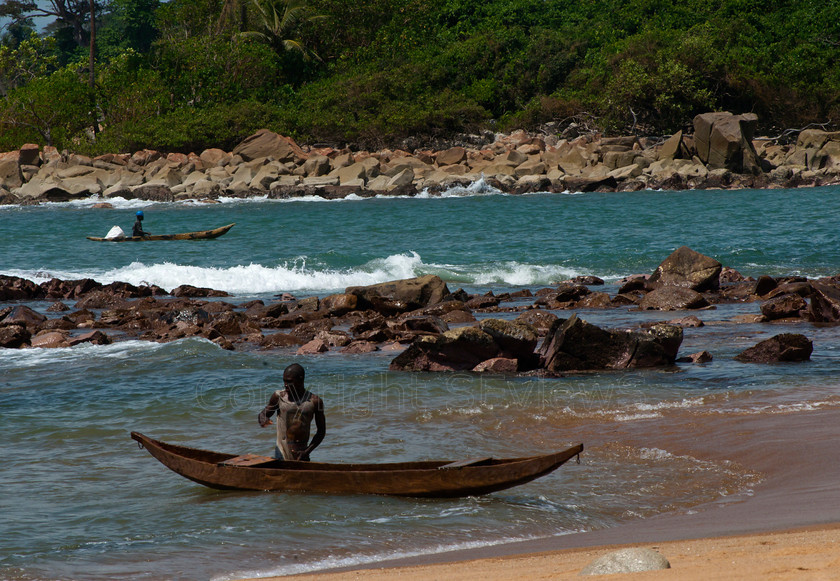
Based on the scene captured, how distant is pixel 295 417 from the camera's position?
7359mm

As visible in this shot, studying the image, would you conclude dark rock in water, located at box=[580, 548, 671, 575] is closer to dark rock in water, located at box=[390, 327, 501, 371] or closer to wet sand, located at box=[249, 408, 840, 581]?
wet sand, located at box=[249, 408, 840, 581]

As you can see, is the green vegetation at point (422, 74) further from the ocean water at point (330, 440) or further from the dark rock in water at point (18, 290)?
the dark rock in water at point (18, 290)

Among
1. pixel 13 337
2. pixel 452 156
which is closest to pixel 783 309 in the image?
pixel 13 337

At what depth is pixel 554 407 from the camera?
390 inches

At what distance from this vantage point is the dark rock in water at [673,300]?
16.3 metres

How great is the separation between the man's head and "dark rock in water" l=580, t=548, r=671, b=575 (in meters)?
3.27

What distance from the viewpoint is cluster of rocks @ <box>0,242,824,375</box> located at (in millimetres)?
11703

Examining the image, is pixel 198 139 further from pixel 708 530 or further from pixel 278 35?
pixel 708 530

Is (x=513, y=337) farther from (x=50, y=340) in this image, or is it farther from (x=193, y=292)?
(x=193, y=292)

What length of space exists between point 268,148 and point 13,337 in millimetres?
41509

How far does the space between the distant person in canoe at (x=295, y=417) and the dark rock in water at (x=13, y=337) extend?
8.80 m

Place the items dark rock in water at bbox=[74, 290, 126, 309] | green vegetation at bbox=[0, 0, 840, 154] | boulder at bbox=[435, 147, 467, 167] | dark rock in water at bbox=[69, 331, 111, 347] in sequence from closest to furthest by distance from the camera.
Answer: dark rock in water at bbox=[69, 331, 111, 347] < dark rock in water at bbox=[74, 290, 126, 309] < boulder at bbox=[435, 147, 467, 167] < green vegetation at bbox=[0, 0, 840, 154]

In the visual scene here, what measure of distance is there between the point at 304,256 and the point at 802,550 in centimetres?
2220

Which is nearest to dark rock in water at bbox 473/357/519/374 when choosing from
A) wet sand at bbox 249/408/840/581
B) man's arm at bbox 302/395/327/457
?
wet sand at bbox 249/408/840/581
